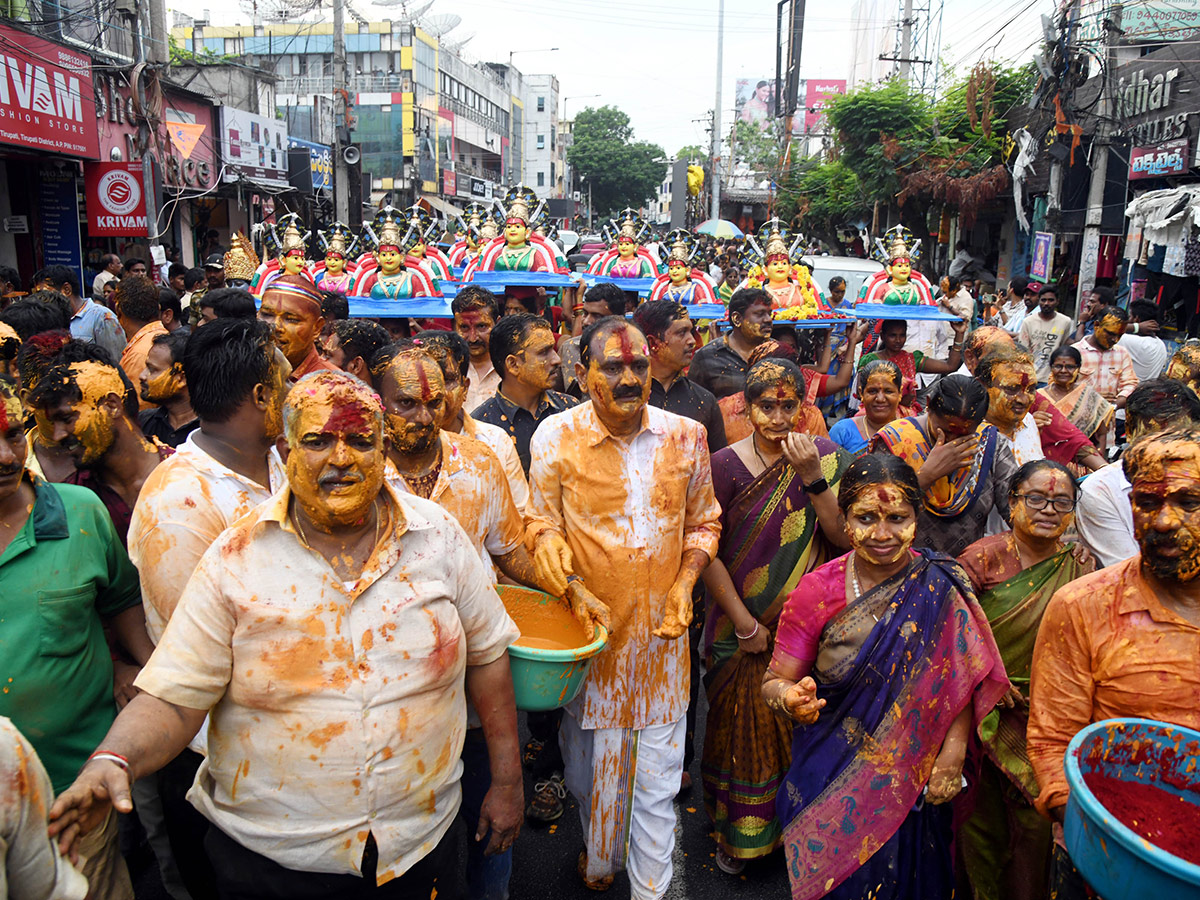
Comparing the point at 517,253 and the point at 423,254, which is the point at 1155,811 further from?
the point at 423,254

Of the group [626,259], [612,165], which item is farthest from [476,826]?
[612,165]

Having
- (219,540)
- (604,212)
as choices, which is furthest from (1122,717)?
(604,212)

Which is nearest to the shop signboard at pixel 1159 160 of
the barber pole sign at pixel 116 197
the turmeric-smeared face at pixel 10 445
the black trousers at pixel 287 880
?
the black trousers at pixel 287 880

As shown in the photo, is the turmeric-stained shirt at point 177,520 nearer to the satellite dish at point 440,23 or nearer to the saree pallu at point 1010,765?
the saree pallu at point 1010,765

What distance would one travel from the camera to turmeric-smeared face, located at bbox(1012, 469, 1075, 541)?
3.13 m

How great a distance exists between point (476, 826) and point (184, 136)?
58.8 feet

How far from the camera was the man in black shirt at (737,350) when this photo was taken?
5.26 metres

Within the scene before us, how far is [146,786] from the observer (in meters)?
2.96

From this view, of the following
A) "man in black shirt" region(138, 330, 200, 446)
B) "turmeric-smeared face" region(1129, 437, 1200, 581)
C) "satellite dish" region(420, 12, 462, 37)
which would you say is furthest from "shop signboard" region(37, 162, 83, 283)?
"satellite dish" region(420, 12, 462, 37)

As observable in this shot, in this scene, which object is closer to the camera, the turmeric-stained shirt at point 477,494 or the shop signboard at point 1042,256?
the turmeric-stained shirt at point 477,494

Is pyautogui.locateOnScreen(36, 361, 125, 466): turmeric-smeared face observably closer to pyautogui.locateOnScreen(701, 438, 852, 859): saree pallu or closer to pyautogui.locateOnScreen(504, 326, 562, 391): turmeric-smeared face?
pyautogui.locateOnScreen(504, 326, 562, 391): turmeric-smeared face

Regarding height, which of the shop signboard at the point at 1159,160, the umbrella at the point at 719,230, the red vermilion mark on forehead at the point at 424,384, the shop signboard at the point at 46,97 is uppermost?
the shop signboard at the point at 46,97

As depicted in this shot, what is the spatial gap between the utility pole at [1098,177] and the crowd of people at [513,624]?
1151cm

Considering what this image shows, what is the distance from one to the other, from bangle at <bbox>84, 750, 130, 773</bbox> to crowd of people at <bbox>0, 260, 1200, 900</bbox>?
0.05 feet
